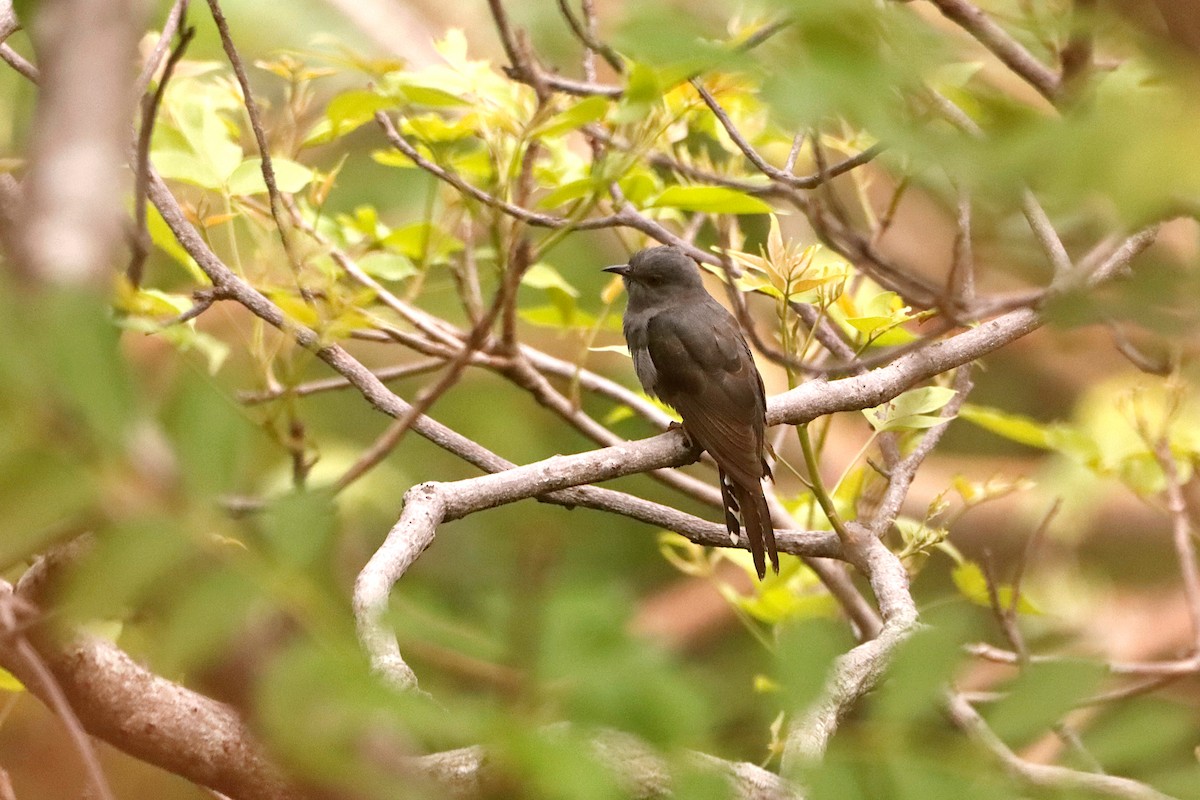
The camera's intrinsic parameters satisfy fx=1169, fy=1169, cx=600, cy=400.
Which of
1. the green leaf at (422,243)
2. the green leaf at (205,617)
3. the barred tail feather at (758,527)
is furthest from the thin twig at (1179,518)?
the green leaf at (205,617)

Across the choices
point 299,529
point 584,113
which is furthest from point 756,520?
point 299,529

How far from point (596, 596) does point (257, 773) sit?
1124 mm

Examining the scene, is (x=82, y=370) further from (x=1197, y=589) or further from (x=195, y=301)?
(x=1197, y=589)

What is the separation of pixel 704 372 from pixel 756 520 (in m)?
0.84

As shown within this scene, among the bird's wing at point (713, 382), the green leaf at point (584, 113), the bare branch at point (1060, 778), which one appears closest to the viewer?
the bare branch at point (1060, 778)

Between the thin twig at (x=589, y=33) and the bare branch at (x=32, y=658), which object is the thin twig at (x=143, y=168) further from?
the thin twig at (x=589, y=33)

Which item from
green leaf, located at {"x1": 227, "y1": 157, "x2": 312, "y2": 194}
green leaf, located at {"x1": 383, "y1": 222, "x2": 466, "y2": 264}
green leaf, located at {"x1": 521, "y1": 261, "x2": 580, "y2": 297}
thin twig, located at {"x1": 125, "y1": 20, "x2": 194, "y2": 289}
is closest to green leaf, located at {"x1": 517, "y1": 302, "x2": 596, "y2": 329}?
green leaf, located at {"x1": 521, "y1": 261, "x2": 580, "y2": 297}

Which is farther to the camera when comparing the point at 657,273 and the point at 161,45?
the point at 657,273

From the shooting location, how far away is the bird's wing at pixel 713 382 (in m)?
3.05

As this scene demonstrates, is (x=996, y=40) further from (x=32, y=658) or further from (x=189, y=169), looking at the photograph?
(x=32, y=658)

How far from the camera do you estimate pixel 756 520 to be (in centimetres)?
276

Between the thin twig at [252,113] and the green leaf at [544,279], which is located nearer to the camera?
the thin twig at [252,113]

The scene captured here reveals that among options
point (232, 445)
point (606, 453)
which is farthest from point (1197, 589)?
point (232, 445)

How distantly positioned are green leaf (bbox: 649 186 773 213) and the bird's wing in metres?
0.82
